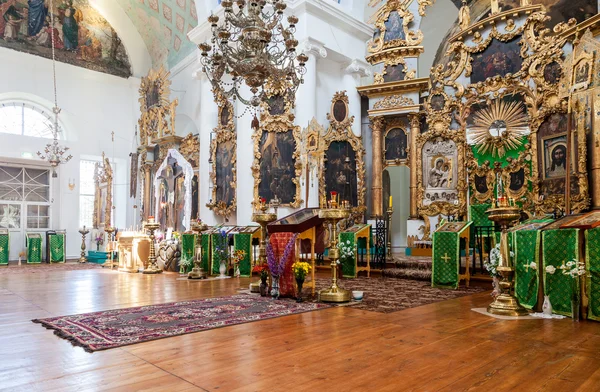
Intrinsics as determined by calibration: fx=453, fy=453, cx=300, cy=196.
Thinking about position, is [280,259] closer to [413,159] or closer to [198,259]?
[198,259]

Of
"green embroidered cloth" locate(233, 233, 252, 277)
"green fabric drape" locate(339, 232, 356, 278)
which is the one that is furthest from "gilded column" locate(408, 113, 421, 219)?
"green embroidered cloth" locate(233, 233, 252, 277)

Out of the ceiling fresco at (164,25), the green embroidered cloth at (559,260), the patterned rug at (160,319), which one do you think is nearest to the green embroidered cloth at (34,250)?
the ceiling fresco at (164,25)

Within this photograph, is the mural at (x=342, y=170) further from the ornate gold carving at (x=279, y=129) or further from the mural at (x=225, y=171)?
the mural at (x=225, y=171)

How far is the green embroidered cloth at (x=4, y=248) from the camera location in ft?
50.9

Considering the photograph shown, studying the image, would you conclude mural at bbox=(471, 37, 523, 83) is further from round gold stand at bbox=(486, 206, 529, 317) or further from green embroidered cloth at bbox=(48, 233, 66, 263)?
green embroidered cloth at bbox=(48, 233, 66, 263)

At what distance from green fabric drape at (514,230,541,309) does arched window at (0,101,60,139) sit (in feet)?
56.7

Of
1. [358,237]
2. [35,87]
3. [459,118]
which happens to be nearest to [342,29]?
[459,118]

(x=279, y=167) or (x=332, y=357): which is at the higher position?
(x=279, y=167)

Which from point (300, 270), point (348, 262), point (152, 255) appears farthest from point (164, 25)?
point (300, 270)

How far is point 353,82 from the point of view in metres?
14.3

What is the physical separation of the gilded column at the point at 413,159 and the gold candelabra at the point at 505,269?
7.26 m

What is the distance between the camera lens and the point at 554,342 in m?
3.99

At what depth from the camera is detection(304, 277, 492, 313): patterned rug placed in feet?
19.9

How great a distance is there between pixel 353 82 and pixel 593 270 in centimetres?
1054
